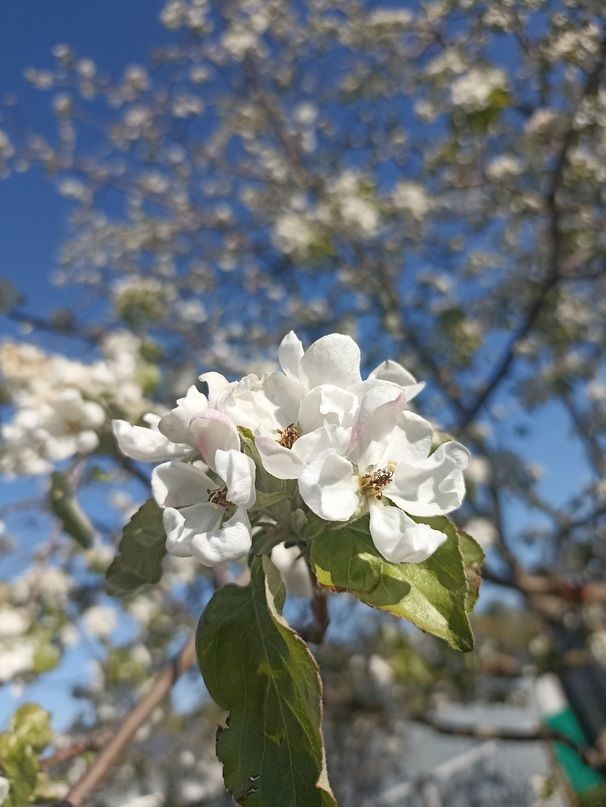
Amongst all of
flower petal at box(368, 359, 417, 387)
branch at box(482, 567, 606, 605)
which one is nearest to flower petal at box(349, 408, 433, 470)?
flower petal at box(368, 359, 417, 387)

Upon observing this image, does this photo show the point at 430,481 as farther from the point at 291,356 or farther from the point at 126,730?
the point at 126,730

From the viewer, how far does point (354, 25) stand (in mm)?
5727

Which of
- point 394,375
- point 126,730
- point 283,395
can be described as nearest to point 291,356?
point 283,395

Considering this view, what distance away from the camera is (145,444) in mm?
969

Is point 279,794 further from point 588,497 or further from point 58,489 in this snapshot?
point 588,497

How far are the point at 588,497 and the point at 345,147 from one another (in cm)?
409

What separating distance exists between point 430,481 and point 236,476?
0.89ft

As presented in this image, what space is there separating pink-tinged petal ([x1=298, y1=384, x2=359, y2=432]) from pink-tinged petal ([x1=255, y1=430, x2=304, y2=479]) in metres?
0.09

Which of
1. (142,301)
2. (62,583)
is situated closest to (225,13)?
(142,301)

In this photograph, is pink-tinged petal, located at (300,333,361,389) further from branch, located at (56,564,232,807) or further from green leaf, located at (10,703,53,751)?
green leaf, located at (10,703,53,751)

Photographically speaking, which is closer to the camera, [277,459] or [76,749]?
[277,459]

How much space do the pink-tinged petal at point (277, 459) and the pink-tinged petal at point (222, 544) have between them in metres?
0.08

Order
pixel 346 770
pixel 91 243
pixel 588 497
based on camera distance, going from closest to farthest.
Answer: pixel 588 497 < pixel 346 770 < pixel 91 243

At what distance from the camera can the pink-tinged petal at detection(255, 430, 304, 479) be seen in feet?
2.74
